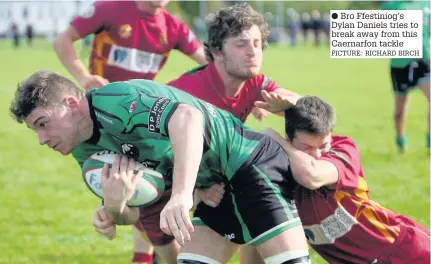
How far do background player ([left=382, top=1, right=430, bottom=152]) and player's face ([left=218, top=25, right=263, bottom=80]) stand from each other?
5.48 metres

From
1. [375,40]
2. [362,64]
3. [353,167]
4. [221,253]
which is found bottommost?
[362,64]

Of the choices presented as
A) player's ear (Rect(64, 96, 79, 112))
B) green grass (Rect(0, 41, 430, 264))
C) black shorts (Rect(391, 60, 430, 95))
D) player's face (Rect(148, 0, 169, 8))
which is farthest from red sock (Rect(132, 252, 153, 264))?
black shorts (Rect(391, 60, 430, 95))

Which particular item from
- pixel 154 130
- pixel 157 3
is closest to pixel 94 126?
pixel 154 130

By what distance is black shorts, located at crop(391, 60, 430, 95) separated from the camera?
10875mm

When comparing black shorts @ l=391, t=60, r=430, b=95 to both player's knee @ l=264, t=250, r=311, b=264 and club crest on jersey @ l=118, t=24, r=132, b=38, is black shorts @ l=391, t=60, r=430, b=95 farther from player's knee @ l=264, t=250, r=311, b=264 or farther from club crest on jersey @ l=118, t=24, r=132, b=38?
player's knee @ l=264, t=250, r=311, b=264

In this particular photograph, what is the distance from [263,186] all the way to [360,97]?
16.0 meters

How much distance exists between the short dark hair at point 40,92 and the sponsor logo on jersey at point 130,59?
3.03 m

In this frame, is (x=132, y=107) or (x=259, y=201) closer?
(x=132, y=107)

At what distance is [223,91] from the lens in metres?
5.55

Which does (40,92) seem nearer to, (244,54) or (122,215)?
(122,215)

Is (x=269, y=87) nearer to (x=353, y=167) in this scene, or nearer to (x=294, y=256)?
(x=353, y=167)

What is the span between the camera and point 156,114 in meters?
3.99

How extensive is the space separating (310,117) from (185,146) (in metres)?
1.23

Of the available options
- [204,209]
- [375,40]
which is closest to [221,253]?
[204,209]
